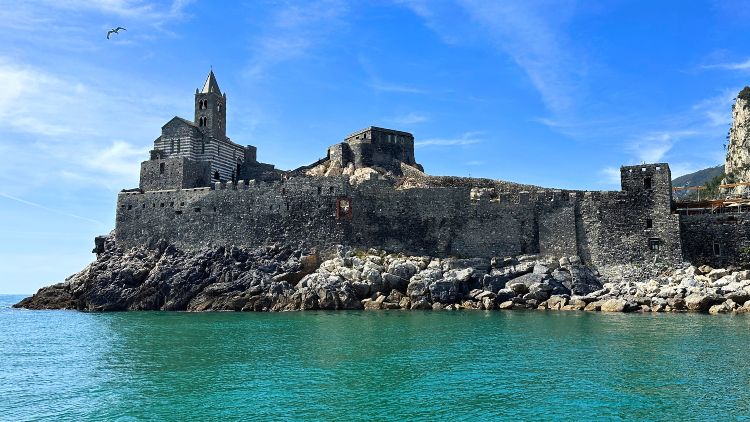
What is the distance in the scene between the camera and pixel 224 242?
51.8 metres

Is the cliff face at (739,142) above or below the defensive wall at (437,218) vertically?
above

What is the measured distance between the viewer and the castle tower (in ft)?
195

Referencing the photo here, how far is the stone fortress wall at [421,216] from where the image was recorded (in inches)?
1806

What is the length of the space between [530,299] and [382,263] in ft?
36.0

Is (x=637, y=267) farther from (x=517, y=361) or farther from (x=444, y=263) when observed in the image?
(x=517, y=361)

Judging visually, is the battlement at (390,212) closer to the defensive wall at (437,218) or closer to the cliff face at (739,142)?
the defensive wall at (437,218)

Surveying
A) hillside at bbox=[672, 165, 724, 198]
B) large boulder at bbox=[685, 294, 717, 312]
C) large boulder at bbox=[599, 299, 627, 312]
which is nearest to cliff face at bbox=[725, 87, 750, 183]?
large boulder at bbox=[685, 294, 717, 312]

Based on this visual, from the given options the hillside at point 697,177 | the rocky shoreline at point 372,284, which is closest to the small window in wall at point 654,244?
the rocky shoreline at point 372,284

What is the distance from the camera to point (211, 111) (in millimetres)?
59500

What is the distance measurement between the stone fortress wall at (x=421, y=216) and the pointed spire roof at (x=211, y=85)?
766 centimetres

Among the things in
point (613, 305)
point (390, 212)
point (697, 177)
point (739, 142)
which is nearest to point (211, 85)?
point (390, 212)

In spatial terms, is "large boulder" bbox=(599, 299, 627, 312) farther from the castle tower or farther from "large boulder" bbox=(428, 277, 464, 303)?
the castle tower

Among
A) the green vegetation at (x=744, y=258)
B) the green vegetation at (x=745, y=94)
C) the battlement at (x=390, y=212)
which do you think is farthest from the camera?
the green vegetation at (x=745, y=94)

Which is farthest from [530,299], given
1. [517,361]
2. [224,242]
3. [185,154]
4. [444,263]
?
[185,154]
